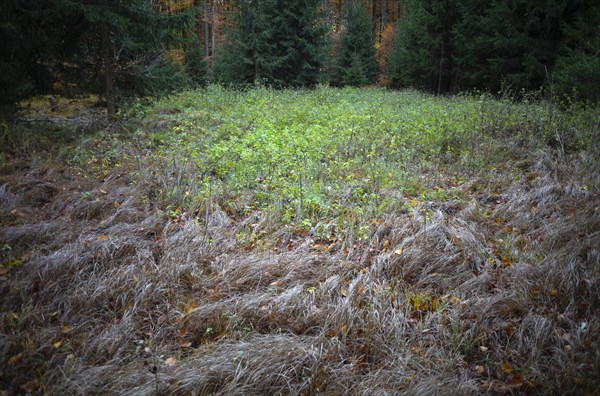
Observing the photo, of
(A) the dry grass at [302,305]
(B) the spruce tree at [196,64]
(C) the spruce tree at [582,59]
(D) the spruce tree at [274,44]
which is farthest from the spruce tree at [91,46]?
(B) the spruce tree at [196,64]

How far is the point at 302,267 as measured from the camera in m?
3.76

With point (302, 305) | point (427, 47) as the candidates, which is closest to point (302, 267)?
point (302, 305)

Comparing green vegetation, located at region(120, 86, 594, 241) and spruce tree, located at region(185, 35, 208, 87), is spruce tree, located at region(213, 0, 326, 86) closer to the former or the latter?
spruce tree, located at region(185, 35, 208, 87)

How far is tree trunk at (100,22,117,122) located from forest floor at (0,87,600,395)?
1.60 m

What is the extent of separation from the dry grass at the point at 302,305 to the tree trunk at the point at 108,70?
13.0ft

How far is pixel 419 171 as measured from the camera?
592 cm

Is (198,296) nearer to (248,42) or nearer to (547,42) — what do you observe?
(547,42)

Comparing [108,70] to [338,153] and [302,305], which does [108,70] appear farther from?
[302,305]

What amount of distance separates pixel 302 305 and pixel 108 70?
24.7ft

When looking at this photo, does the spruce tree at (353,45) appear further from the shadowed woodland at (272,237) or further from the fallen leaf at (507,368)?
the fallen leaf at (507,368)

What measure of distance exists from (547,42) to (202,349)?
15388 mm

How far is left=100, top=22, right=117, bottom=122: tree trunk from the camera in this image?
753cm

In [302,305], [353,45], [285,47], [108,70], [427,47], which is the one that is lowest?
[302,305]

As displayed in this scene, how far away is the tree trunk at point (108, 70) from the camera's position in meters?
7.53
